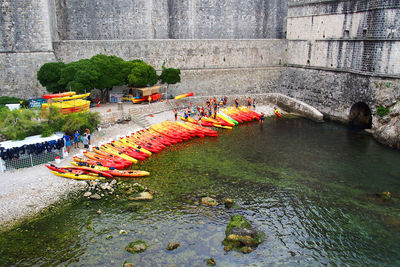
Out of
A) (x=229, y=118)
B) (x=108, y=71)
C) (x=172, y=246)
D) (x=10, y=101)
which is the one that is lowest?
(x=172, y=246)

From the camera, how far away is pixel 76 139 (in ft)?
59.6

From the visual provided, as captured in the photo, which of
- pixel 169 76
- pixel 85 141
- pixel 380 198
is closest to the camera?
pixel 380 198

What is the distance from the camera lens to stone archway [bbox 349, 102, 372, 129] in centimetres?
Result: 2543

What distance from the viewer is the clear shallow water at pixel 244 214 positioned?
35.4 ft

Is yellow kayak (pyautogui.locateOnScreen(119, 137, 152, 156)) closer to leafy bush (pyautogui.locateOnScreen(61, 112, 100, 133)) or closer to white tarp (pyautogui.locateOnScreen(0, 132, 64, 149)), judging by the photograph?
leafy bush (pyautogui.locateOnScreen(61, 112, 100, 133))

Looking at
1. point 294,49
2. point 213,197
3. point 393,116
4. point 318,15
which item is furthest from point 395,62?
point 213,197

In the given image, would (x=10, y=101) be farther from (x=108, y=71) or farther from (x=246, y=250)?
(x=246, y=250)

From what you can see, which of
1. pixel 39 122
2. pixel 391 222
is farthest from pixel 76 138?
pixel 391 222

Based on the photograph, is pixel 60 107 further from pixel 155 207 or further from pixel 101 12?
pixel 101 12

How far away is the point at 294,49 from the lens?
103ft

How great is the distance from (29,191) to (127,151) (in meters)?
5.63

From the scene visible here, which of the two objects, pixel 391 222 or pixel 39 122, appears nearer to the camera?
pixel 391 222

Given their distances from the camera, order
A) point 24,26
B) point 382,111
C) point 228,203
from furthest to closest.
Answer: point 24,26, point 382,111, point 228,203

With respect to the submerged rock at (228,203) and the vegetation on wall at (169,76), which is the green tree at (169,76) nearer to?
the vegetation on wall at (169,76)
